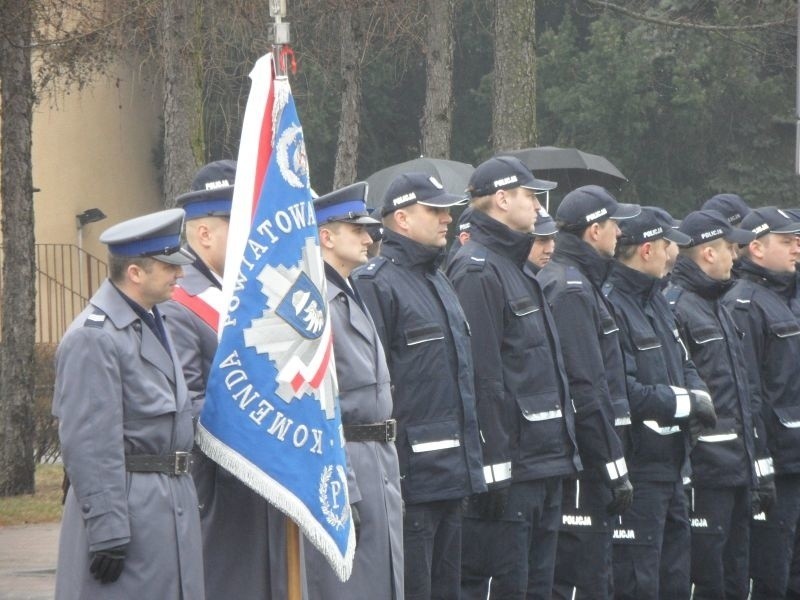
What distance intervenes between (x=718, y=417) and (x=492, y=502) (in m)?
2.19

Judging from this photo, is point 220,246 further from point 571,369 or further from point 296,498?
point 571,369

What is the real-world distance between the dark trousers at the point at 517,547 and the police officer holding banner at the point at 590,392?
0.32 m

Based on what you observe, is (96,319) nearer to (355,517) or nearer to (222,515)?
(222,515)

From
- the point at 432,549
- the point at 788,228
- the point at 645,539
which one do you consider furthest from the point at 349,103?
the point at 432,549

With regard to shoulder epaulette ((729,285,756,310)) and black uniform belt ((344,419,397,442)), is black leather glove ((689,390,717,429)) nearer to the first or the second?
shoulder epaulette ((729,285,756,310))

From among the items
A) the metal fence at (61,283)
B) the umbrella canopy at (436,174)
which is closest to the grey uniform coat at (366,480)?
the umbrella canopy at (436,174)

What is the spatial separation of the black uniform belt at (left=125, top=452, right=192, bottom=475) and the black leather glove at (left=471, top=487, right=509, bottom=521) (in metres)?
2.07

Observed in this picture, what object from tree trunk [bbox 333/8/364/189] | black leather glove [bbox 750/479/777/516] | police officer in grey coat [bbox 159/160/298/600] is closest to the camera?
police officer in grey coat [bbox 159/160/298/600]

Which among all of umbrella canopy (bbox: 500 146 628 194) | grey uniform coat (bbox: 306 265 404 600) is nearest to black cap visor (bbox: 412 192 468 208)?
grey uniform coat (bbox: 306 265 404 600)

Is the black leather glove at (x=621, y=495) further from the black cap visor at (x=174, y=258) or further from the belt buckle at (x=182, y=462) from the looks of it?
the black cap visor at (x=174, y=258)

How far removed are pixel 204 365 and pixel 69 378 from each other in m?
0.72

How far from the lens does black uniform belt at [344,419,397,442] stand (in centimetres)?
598

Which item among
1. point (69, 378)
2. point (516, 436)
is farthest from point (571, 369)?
point (69, 378)

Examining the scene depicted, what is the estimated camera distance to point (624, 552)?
25.6 feet
